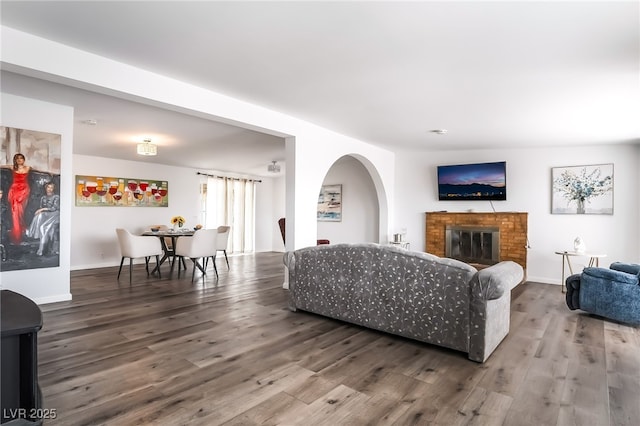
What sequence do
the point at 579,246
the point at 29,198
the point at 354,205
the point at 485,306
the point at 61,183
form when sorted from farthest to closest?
the point at 354,205
the point at 579,246
the point at 61,183
the point at 29,198
the point at 485,306

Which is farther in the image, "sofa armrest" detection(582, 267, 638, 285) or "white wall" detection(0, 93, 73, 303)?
"white wall" detection(0, 93, 73, 303)

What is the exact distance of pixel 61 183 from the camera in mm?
4207

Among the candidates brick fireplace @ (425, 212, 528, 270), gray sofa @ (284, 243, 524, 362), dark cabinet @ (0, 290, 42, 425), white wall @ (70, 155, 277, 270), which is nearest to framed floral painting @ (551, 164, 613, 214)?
brick fireplace @ (425, 212, 528, 270)

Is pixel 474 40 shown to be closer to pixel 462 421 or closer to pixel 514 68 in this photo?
pixel 514 68

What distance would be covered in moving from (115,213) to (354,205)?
524 cm

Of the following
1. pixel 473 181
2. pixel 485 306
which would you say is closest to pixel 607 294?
pixel 485 306

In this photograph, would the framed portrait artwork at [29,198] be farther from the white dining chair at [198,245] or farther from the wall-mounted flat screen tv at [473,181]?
the wall-mounted flat screen tv at [473,181]

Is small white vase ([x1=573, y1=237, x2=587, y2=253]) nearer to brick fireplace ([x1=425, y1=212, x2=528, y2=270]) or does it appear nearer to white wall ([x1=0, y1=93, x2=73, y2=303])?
brick fireplace ([x1=425, y1=212, x2=528, y2=270])

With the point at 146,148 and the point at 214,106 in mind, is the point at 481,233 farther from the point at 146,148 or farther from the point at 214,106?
the point at 146,148

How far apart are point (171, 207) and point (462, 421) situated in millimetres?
7987

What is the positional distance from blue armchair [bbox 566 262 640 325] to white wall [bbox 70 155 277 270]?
7803 millimetres

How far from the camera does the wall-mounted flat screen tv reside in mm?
6429

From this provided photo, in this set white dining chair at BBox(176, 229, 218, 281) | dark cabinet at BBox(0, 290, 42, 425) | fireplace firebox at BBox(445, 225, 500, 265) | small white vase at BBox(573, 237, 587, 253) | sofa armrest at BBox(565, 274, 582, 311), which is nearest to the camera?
dark cabinet at BBox(0, 290, 42, 425)

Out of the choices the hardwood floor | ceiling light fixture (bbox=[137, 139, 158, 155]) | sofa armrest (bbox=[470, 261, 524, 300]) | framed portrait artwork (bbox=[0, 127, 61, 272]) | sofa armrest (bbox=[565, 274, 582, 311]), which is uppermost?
ceiling light fixture (bbox=[137, 139, 158, 155])
